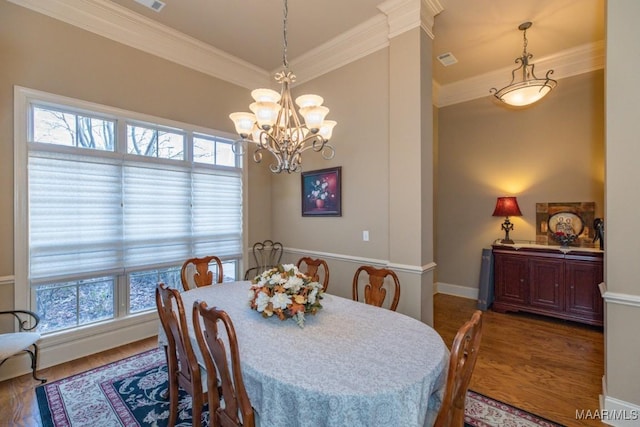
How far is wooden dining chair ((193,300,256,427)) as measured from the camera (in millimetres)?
1258

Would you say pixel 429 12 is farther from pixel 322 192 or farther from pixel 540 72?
pixel 540 72

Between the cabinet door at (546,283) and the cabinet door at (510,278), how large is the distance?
9 centimetres

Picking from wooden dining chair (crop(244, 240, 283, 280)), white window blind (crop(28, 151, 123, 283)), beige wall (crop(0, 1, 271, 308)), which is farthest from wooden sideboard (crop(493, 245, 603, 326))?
white window blind (crop(28, 151, 123, 283))

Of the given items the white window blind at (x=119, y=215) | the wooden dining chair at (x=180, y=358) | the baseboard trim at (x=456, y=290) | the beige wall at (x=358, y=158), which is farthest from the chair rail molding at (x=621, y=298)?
the white window blind at (x=119, y=215)

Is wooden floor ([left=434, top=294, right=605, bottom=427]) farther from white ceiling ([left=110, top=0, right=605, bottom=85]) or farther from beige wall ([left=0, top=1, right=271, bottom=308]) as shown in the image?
beige wall ([left=0, top=1, right=271, bottom=308])

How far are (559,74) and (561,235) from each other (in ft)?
7.26

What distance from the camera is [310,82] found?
399cm

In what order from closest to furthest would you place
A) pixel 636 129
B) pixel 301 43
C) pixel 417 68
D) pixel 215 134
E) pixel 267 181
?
1. pixel 636 129
2. pixel 417 68
3. pixel 301 43
4. pixel 215 134
5. pixel 267 181

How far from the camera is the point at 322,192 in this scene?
3.78m

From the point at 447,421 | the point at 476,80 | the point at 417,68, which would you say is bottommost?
the point at 447,421

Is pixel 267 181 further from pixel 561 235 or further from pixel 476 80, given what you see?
pixel 561 235

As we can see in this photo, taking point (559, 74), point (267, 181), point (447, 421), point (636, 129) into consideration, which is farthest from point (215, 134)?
point (559, 74)

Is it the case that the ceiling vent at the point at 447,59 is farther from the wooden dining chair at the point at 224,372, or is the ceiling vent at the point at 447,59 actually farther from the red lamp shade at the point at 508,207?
the wooden dining chair at the point at 224,372

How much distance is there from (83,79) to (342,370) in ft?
11.6
